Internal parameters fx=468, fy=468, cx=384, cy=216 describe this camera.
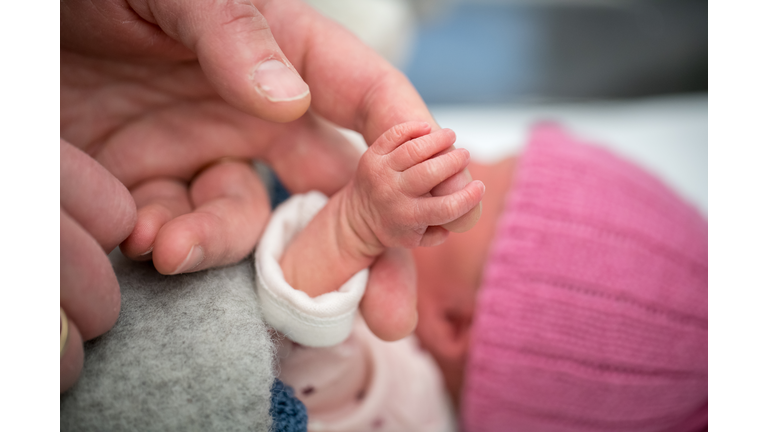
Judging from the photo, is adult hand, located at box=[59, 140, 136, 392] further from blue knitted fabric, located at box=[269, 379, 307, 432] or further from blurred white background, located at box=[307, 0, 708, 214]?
blurred white background, located at box=[307, 0, 708, 214]

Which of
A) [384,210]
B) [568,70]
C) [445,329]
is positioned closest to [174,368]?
[384,210]

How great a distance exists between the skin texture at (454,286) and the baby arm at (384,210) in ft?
0.90

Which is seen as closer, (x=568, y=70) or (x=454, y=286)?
(x=454, y=286)

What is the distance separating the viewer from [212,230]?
390 millimetres

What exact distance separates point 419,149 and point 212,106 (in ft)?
0.85

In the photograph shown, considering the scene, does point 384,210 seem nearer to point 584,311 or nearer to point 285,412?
point 285,412

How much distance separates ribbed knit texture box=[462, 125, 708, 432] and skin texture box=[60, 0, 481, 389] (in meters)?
0.22

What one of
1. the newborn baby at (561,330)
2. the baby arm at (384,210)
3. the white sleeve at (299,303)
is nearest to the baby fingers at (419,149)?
the baby arm at (384,210)

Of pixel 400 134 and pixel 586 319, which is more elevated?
pixel 400 134

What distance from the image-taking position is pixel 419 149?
342 millimetres

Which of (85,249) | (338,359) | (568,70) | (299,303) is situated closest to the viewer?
(85,249)

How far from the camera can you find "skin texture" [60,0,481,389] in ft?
1.07

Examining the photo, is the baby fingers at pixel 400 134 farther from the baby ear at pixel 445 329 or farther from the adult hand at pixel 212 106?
the baby ear at pixel 445 329
